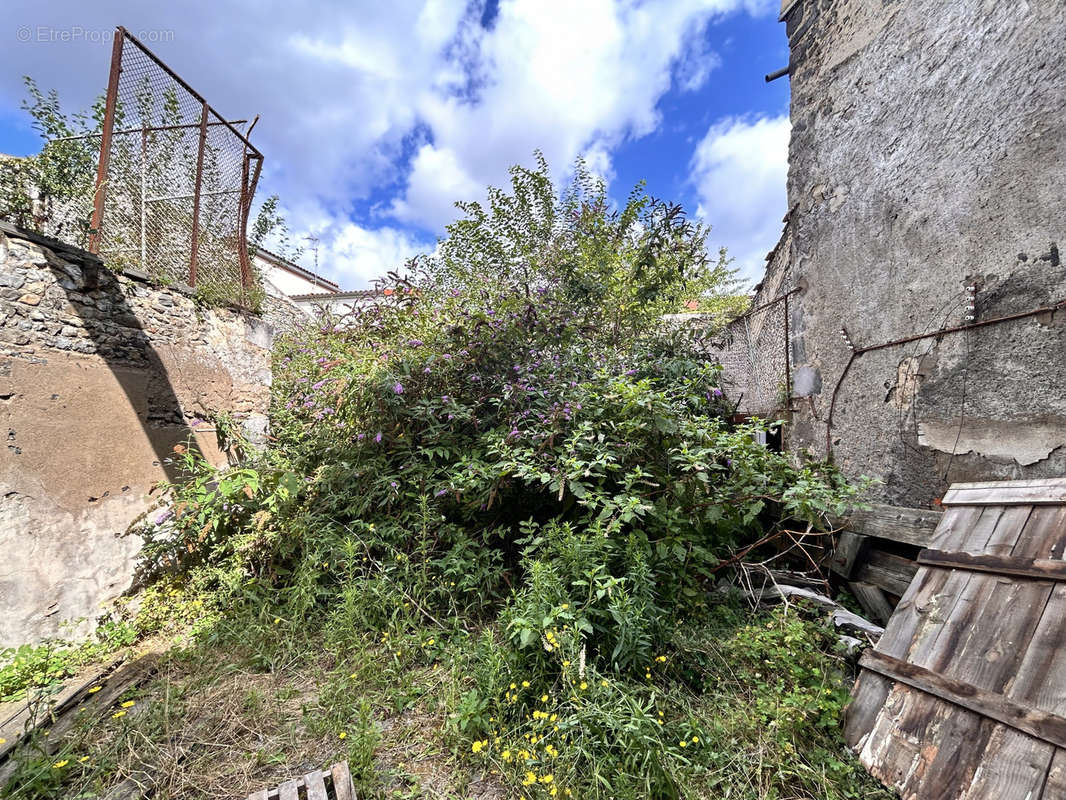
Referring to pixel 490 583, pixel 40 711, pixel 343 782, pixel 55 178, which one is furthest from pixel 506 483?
pixel 55 178

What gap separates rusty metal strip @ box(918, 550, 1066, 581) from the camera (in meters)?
1.56

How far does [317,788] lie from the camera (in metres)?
1.64

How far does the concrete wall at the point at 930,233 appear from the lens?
201cm

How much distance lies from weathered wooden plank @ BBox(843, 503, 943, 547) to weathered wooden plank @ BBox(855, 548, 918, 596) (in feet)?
0.34

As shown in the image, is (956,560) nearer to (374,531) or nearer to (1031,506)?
(1031,506)

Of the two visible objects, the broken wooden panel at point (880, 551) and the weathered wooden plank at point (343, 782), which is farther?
the broken wooden panel at point (880, 551)

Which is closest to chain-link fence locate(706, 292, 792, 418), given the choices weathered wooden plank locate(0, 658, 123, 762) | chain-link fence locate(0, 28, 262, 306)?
weathered wooden plank locate(0, 658, 123, 762)

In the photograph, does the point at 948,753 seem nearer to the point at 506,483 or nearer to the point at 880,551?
the point at 880,551

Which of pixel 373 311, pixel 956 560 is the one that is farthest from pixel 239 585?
pixel 956 560

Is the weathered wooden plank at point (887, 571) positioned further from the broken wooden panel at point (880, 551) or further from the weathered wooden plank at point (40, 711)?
the weathered wooden plank at point (40, 711)

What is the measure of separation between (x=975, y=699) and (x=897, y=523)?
1144mm

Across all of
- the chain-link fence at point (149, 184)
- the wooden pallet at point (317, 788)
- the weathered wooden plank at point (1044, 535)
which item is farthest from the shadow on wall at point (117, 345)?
the weathered wooden plank at point (1044, 535)

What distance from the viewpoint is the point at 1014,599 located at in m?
1.61

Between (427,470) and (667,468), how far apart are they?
1669 millimetres
